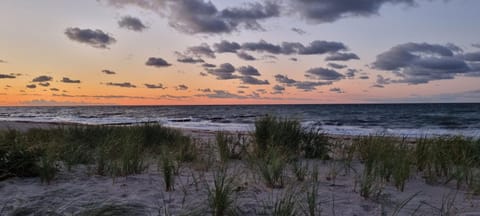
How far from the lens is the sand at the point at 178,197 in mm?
4141

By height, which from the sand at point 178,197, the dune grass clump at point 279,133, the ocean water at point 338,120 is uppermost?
the dune grass clump at point 279,133

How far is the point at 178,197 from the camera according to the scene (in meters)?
4.72

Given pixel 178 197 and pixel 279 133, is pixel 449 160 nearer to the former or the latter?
pixel 279 133

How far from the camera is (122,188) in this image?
5223 mm

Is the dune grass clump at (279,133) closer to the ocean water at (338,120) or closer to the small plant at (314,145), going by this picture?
the small plant at (314,145)

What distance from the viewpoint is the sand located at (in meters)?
4.14

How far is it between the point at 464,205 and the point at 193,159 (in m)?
4.79

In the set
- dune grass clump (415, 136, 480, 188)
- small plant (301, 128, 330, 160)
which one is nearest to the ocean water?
small plant (301, 128, 330, 160)

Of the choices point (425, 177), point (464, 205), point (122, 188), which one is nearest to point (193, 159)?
point (122, 188)

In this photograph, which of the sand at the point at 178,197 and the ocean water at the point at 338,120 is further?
the ocean water at the point at 338,120

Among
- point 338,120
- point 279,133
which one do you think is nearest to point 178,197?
point 279,133

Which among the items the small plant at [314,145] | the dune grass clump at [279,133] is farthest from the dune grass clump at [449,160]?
the dune grass clump at [279,133]

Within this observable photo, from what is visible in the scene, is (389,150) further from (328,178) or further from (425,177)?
(328,178)

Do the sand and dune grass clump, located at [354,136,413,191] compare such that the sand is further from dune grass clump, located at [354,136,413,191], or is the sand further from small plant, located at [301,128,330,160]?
small plant, located at [301,128,330,160]
